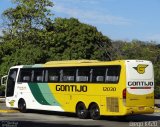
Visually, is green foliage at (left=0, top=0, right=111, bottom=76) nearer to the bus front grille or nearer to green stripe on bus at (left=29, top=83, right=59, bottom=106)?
Answer: green stripe on bus at (left=29, top=83, right=59, bottom=106)

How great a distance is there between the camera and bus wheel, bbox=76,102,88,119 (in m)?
22.8

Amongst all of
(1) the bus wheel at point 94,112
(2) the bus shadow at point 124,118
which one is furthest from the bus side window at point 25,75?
(1) the bus wheel at point 94,112

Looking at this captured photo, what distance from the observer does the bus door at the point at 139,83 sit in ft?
69.4

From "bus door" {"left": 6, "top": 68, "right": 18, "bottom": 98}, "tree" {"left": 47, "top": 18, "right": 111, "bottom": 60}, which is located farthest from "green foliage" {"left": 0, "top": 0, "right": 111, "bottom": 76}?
"bus door" {"left": 6, "top": 68, "right": 18, "bottom": 98}

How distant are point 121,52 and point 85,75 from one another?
41.8 metres

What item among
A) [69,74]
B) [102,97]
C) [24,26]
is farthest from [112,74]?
[24,26]

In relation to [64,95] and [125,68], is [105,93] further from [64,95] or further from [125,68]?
[64,95]

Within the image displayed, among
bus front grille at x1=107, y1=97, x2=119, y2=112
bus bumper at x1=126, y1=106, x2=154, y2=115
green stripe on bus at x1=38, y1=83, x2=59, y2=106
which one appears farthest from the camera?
green stripe on bus at x1=38, y1=83, x2=59, y2=106

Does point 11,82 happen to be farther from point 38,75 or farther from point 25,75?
point 38,75

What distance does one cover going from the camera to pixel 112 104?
70.6ft

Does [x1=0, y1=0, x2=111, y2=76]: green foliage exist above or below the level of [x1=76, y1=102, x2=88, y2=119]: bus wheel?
above

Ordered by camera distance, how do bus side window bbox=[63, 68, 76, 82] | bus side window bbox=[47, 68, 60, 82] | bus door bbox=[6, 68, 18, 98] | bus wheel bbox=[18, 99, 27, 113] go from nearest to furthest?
bus side window bbox=[63, 68, 76, 82] → bus side window bbox=[47, 68, 60, 82] → bus wheel bbox=[18, 99, 27, 113] → bus door bbox=[6, 68, 18, 98]

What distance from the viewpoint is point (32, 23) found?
50906 millimetres

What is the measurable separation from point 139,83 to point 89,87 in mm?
2601
